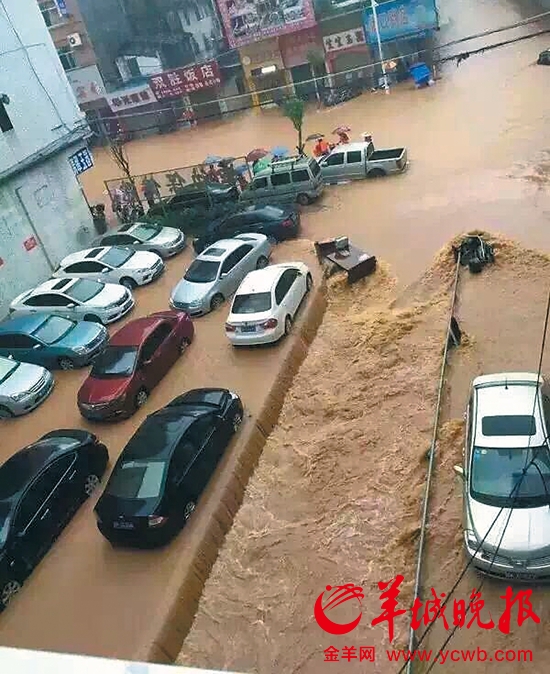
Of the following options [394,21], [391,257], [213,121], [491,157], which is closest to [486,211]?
[391,257]

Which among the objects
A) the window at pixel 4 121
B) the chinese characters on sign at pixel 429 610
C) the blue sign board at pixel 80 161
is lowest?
the chinese characters on sign at pixel 429 610

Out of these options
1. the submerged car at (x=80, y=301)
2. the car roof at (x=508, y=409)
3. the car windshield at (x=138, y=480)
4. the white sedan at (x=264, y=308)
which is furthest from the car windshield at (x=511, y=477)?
the submerged car at (x=80, y=301)

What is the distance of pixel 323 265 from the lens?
60.6ft

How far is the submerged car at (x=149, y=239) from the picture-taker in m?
21.3

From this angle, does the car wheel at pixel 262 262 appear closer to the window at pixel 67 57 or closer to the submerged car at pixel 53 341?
the submerged car at pixel 53 341

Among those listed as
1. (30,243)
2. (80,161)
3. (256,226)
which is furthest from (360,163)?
(30,243)

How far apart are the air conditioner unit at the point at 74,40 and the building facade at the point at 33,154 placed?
2078 cm

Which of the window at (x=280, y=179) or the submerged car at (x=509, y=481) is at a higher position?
the window at (x=280, y=179)

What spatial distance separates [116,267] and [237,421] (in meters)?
9.18

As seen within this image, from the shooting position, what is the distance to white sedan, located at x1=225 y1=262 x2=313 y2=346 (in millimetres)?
14570

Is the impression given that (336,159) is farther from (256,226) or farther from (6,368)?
(6,368)

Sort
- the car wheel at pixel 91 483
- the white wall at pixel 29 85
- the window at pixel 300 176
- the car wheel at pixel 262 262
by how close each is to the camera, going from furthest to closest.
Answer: the window at pixel 300 176
the white wall at pixel 29 85
the car wheel at pixel 262 262
the car wheel at pixel 91 483

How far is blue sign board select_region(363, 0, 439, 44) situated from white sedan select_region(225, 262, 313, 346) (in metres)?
29.0

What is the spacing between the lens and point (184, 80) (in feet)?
134
